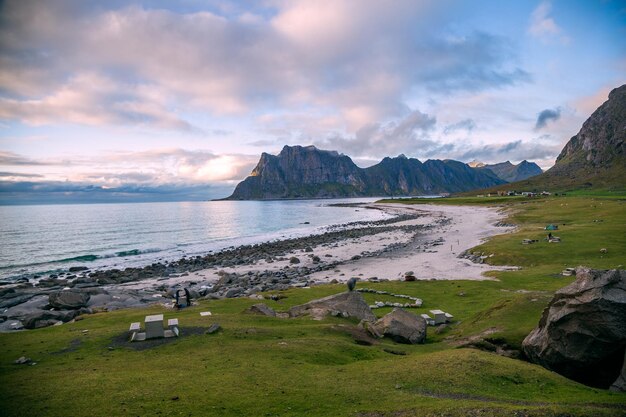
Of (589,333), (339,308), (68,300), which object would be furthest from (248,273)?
(589,333)

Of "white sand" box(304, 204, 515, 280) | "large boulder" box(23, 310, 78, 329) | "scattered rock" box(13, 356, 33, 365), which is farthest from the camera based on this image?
"white sand" box(304, 204, 515, 280)

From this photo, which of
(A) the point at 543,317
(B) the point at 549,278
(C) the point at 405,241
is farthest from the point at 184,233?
(A) the point at 543,317

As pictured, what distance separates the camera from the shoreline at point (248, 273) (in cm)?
4384

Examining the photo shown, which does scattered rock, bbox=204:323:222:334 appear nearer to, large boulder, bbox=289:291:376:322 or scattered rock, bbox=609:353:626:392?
large boulder, bbox=289:291:376:322

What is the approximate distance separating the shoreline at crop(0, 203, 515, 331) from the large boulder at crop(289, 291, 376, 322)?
12.3 meters

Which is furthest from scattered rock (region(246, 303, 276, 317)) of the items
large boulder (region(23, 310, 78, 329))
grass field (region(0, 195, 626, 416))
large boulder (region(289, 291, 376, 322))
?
large boulder (region(23, 310, 78, 329))

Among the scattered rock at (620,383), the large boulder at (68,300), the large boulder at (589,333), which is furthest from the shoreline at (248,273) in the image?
the scattered rock at (620,383)

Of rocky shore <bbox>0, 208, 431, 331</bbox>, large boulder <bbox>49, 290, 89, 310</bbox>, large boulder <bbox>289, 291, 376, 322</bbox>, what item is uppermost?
large boulder <bbox>289, 291, 376, 322</bbox>

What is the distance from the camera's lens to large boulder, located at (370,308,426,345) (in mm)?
23938

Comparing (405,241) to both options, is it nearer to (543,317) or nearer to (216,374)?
(543,317)

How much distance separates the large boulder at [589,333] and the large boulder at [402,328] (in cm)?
704

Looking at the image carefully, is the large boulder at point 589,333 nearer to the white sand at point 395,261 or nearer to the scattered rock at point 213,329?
the scattered rock at point 213,329

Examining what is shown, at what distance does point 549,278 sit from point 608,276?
25.0 meters

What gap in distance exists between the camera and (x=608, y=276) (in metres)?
18.4
